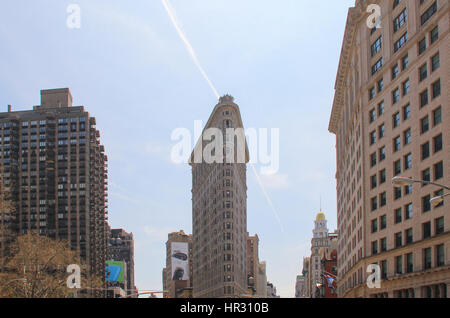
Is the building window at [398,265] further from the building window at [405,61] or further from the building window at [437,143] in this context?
the building window at [405,61]

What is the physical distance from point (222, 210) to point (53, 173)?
→ 182 feet

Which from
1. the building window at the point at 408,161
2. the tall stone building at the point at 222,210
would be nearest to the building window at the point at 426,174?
the building window at the point at 408,161

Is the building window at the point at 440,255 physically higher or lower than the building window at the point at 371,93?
lower

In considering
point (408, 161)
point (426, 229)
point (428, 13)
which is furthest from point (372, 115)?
point (426, 229)

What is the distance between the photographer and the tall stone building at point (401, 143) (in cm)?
4969

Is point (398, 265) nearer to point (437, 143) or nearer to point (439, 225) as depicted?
point (439, 225)

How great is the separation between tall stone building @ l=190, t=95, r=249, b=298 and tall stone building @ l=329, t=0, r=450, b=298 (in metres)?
70.8

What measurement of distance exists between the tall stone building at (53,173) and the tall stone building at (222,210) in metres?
34.9

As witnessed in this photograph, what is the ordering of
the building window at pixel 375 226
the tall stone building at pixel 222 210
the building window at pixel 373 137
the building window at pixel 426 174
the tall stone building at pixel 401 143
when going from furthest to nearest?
the tall stone building at pixel 222 210
the building window at pixel 373 137
the building window at pixel 375 226
the building window at pixel 426 174
the tall stone building at pixel 401 143

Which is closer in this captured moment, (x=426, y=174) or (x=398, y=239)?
Answer: (x=426, y=174)

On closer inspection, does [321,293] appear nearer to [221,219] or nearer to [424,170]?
[221,219]

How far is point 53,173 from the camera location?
170 m
